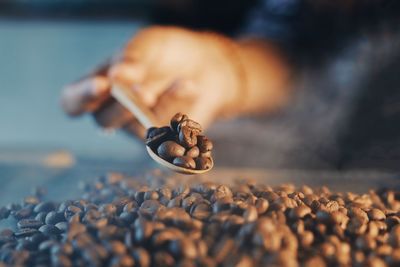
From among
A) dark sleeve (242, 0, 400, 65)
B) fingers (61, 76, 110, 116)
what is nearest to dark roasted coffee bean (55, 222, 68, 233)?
fingers (61, 76, 110, 116)

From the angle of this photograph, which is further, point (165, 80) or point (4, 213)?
point (165, 80)

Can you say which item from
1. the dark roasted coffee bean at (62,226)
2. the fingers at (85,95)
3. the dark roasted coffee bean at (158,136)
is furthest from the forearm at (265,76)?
the dark roasted coffee bean at (62,226)

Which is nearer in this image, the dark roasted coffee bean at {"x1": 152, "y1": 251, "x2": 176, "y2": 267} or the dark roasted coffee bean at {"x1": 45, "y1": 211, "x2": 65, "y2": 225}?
the dark roasted coffee bean at {"x1": 152, "y1": 251, "x2": 176, "y2": 267}

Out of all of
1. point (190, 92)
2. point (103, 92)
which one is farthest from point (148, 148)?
point (190, 92)

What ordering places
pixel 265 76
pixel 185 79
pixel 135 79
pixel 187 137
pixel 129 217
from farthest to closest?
pixel 265 76, pixel 185 79, pixel 135 79, pixel 187 137, pixel 129 217

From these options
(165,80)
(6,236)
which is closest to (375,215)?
(6,236)

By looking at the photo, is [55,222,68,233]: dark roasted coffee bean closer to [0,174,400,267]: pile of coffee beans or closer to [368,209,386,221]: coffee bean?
[0,174,400,267]: pile of coffee beans

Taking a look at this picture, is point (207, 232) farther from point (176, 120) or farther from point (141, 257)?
point (176, 120)
